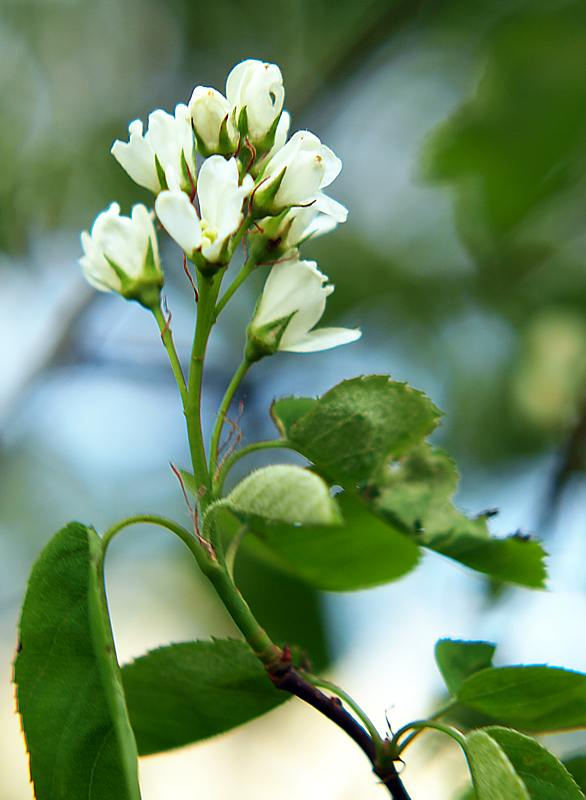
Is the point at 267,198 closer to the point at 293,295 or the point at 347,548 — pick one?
the point at 293,295

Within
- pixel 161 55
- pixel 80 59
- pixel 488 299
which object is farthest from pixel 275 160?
pixel 80 59

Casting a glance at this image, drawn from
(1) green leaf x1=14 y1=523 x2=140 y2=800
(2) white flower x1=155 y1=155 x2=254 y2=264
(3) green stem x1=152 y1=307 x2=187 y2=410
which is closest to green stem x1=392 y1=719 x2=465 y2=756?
(1) green leaf x1=14 y1=523 x2=140 y2=800

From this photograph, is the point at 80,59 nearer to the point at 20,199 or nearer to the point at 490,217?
the point at 20,199

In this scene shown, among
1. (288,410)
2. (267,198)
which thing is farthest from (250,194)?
(288,410)

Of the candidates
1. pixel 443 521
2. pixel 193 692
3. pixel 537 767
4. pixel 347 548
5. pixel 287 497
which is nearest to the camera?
pixel 287 497

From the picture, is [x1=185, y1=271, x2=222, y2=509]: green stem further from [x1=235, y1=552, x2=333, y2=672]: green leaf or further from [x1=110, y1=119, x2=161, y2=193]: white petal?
[x1=235, y1=552, x2=333, y2=672]: green leaf
